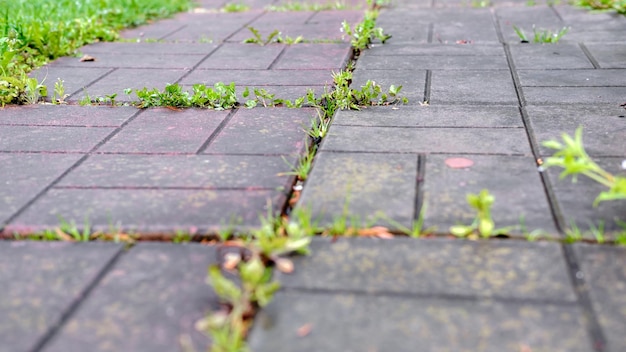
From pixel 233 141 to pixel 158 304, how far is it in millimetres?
1144

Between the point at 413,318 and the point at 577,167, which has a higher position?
the point at 577,167

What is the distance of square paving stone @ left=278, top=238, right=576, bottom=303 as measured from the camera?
59.7 inches

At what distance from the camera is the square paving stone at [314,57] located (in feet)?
12.2

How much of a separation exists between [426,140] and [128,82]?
171cm

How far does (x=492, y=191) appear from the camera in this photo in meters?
2.02

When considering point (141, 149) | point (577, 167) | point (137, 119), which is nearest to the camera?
point (577, 167)

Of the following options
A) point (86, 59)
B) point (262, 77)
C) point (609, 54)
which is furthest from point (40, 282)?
point (609, 54)

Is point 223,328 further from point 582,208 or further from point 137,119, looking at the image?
point 137,119

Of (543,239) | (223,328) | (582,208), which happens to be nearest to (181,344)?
(223,328)

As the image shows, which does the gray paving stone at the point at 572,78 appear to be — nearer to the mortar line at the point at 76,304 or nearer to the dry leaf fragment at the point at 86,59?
the mortar line at the point at 76,304

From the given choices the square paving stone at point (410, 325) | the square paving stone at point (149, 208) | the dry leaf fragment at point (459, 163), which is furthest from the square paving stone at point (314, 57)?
the square paving stone at point (410, 325)

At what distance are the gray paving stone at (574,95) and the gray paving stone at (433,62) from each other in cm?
48

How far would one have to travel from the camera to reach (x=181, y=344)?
135cm

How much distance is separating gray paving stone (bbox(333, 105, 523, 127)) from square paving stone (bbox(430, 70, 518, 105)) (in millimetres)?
129
